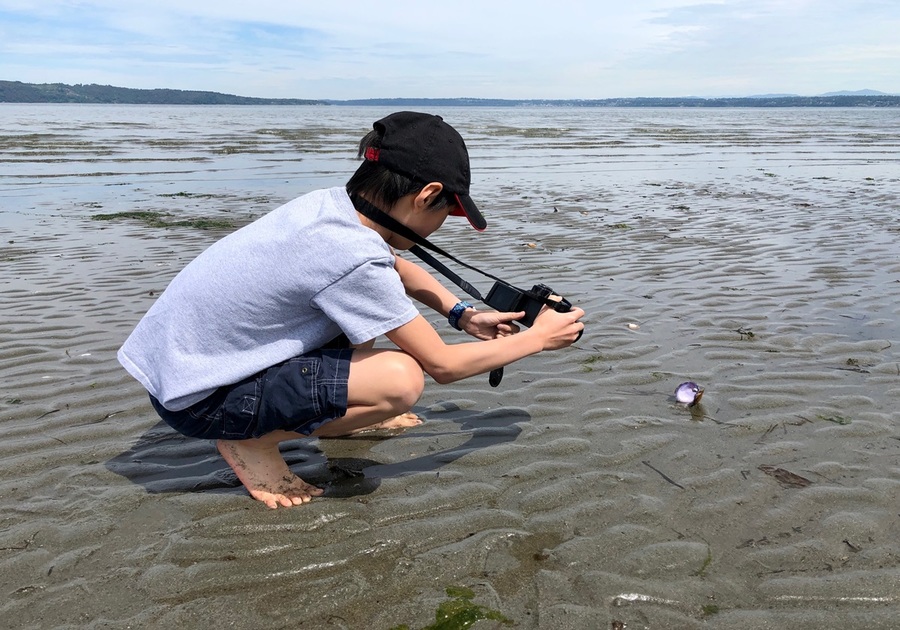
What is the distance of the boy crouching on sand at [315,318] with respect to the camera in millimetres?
2549

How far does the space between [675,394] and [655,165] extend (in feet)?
51.3

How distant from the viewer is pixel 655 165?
1850cm

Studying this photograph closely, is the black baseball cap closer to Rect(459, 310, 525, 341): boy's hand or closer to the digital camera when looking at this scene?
the digital camera

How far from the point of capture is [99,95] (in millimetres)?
143625

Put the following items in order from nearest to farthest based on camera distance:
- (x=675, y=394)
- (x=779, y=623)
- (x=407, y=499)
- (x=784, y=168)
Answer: (x=779, y=623) → (x=407, y=499) → (x=675, y=394) → (x=784, y=168)

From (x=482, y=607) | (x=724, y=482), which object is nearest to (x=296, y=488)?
(x=482, y=607)

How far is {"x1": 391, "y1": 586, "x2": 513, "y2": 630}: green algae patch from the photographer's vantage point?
87.4 inches

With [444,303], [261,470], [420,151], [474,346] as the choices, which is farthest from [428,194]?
[261,470]

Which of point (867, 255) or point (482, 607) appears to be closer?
point (482, 607)

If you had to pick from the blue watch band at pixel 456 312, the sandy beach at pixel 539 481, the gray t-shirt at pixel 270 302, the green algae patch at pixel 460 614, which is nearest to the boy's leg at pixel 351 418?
the sandy beach at pixel 539 481

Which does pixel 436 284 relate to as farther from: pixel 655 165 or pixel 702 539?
pixel 655 165

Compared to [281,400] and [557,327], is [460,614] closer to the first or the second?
[281,400]

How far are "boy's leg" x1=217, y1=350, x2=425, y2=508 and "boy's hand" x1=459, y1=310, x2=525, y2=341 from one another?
21.7 inches

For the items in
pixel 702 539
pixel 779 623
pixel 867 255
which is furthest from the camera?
pixel 867 255
